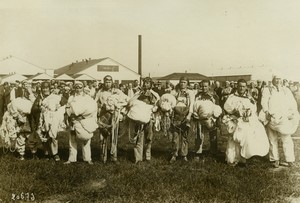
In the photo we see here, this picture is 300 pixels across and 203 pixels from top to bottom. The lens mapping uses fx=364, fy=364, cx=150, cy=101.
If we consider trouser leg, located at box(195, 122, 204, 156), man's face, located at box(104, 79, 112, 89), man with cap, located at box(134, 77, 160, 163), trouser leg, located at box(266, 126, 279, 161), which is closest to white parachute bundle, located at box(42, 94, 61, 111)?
man's face, located at box(104, 79, 112, 89)

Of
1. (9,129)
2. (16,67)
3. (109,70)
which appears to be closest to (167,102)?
(9,129)

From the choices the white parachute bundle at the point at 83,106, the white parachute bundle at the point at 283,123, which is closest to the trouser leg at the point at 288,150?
the white parachute bundle at the point at 283,123

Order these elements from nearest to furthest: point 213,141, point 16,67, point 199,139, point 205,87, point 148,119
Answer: point 148,119, point 205,87, point 199,139, point 213,141, point 16,67

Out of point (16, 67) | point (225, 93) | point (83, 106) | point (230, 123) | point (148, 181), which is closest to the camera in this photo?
point (148, 181)

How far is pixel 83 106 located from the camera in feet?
21.5

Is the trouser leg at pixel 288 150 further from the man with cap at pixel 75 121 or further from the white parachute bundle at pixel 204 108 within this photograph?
the man with cap at pixel 75 121

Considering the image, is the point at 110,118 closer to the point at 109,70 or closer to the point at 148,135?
the point at 148,135

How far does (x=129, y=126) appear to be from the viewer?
22.9 feet

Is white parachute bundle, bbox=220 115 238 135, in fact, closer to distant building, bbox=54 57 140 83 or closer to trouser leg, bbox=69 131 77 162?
trouser leg, bbox=69 131 77 162

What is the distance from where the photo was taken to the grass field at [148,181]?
4969 mm

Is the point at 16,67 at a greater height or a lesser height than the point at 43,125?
greater

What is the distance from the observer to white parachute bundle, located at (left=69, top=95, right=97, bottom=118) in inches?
257

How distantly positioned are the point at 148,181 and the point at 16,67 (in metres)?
35.2

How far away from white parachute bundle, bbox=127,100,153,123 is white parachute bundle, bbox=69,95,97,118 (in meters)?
0.68
